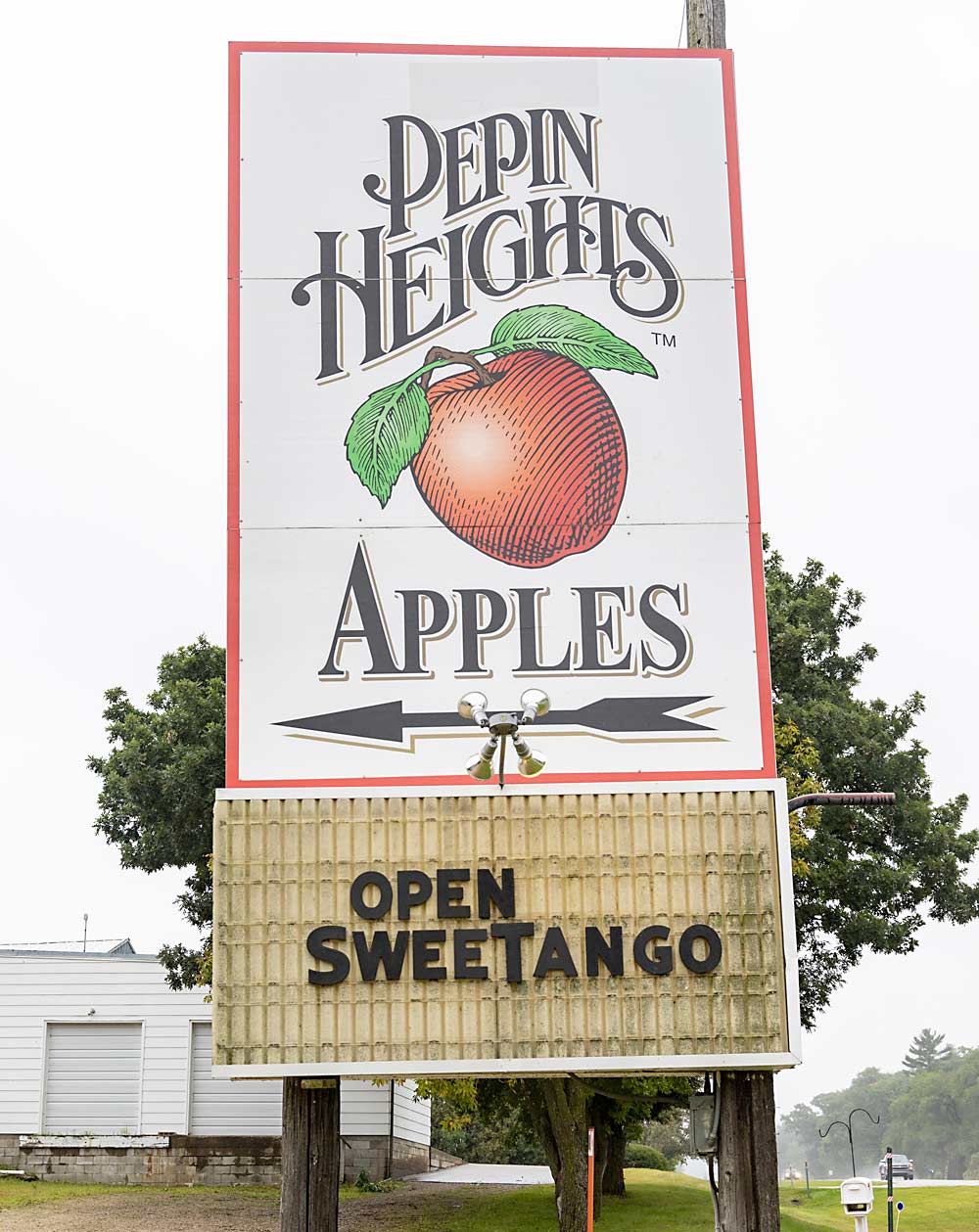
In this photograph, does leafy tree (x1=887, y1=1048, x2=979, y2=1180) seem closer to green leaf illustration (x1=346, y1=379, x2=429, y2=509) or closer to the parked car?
the parked car

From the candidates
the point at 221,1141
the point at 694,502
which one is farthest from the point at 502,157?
the point at 221,1141

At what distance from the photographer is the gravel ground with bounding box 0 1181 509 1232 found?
78.6 feet

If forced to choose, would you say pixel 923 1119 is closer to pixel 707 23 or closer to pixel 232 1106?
pixel 232 1106

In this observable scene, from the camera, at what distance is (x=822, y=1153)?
153000 mm

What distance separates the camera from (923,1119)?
375ft

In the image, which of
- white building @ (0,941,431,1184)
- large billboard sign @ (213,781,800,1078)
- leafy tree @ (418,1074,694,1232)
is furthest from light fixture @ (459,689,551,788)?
white building @ (0,941,431,1184)

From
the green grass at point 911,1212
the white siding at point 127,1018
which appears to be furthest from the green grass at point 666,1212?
the white siding at point 127,1018

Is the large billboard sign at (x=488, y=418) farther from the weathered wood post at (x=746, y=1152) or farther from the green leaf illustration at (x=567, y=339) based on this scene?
the weathered wood post at (x=746, y=1152)

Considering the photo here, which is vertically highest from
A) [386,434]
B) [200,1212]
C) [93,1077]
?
[386,434]

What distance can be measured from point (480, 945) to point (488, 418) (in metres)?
4.28

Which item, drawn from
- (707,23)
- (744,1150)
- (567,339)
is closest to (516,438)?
(567,339)

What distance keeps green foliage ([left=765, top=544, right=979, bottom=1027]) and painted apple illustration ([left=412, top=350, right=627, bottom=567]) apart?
1391cm

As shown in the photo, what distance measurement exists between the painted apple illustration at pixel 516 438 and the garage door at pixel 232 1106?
71.0 feet

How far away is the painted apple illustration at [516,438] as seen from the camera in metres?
12.5
